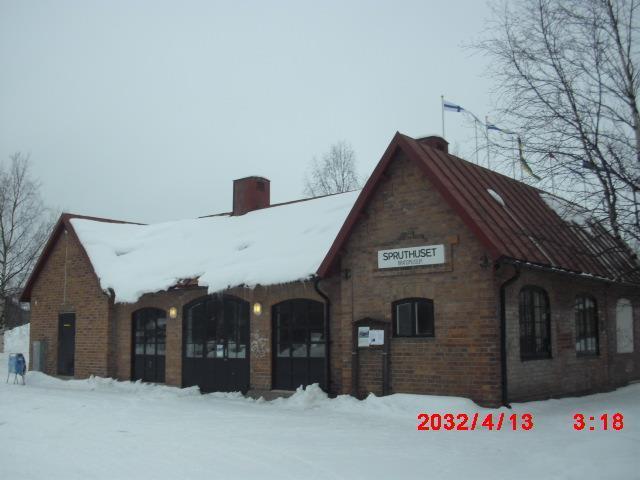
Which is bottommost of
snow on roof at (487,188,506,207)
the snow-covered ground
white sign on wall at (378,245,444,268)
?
the snow-covered ground

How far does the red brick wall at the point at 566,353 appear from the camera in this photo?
41.3 ft

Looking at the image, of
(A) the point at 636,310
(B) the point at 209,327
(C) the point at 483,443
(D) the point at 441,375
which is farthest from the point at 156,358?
(A) the point at 636,310

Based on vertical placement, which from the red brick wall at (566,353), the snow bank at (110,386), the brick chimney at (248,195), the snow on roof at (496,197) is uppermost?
the brick chimney at (248,195)

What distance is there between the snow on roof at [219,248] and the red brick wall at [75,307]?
2.15 feet

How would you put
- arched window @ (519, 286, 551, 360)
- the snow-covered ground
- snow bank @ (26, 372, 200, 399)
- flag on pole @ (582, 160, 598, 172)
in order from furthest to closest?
snow bank @ (26, 372, 200, 399)
arched window @ (519, 286, 551, 360)
flag on pole @ (582, 160, 598, 172)
the snow-covered ground

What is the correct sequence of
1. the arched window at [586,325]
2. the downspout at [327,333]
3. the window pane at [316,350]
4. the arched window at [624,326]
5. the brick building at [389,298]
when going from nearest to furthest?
the brick building at [389,298], the downspout at [327,333], the window pane at [316,350], the arched window at [586,325], the arched window at [624,326]

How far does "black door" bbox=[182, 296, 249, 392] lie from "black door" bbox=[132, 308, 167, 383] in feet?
3.90

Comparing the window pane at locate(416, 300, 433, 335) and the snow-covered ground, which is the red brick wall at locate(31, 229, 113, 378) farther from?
the window pane at locate(416, 300, 433, 335)

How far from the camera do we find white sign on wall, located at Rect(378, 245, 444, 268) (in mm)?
12773

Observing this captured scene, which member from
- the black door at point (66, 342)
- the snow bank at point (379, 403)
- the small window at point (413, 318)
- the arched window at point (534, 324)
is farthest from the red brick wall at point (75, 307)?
the arched window at point (534, 324)

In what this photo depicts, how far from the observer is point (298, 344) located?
1538cm

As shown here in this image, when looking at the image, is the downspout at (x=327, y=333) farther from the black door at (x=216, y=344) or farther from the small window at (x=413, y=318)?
the black door at (x=216, y=344)

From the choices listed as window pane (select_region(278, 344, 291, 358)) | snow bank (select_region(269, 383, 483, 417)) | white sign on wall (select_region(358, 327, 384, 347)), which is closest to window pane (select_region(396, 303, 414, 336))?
white sign on wall (select_region(358, 327, 384, 347))

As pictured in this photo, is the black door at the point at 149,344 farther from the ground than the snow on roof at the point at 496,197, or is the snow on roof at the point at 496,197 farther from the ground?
the snow on roof at the point at 496,197
